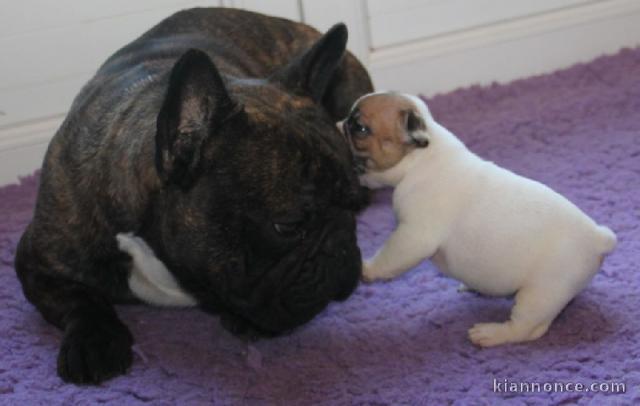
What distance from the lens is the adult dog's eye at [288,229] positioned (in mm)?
1743

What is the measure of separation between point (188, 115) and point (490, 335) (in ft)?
2.62

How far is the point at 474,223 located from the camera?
196 cm

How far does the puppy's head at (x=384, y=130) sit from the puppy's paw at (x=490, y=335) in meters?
0.43

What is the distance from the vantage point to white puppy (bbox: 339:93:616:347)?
189cm

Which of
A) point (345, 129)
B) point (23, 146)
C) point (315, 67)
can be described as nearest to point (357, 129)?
point (345, 129)

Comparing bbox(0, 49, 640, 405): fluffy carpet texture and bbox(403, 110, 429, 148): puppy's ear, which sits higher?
bbox(403, 110, 429, 148): puppy's ear

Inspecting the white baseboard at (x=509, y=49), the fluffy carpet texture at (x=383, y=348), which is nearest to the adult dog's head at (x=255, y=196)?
the fluffy carpet texture at (x=383, y=348)

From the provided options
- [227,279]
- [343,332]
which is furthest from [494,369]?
[227,279]

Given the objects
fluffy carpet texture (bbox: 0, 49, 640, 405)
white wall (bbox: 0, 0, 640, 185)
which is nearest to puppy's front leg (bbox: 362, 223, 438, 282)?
fluffy carpet texture (bbox: 0, 49, 640, 405)

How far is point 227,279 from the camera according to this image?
180 cm

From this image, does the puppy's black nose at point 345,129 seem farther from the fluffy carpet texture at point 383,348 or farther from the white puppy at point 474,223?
the fluffy carpet texture at point 383,348

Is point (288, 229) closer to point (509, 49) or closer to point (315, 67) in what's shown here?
point (315, 67)

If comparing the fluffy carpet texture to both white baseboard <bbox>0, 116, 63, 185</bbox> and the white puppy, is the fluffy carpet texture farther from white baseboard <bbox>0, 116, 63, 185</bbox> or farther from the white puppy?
white baseboard <bbox>0, 116, 63, 185</bbox>

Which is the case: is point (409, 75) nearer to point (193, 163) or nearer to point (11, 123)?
point (11, 123)
